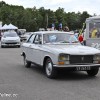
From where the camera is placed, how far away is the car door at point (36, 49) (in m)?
11.7

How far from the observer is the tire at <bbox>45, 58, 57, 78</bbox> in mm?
10539

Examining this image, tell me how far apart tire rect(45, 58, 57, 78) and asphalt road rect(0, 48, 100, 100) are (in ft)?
0.56

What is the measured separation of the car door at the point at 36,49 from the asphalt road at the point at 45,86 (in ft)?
1.67

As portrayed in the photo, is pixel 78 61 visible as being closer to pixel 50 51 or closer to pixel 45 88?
pixel 50 51

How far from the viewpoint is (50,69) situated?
1073cm

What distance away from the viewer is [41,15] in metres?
113

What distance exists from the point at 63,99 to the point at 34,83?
2.35 meters

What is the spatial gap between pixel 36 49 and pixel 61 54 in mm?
1883

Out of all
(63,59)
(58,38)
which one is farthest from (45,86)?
(58,38)

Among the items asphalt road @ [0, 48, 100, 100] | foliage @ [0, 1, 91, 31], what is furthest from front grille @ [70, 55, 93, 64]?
foliage @ [0, 1, 91, 31]

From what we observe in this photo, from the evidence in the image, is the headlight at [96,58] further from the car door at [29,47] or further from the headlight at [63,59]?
the car door at [29,47]

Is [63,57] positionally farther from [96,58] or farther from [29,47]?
[29,47]

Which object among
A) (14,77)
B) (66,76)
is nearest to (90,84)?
(66,76)

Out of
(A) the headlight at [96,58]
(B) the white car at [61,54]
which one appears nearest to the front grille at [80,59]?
(B) the white car at [61,54]
